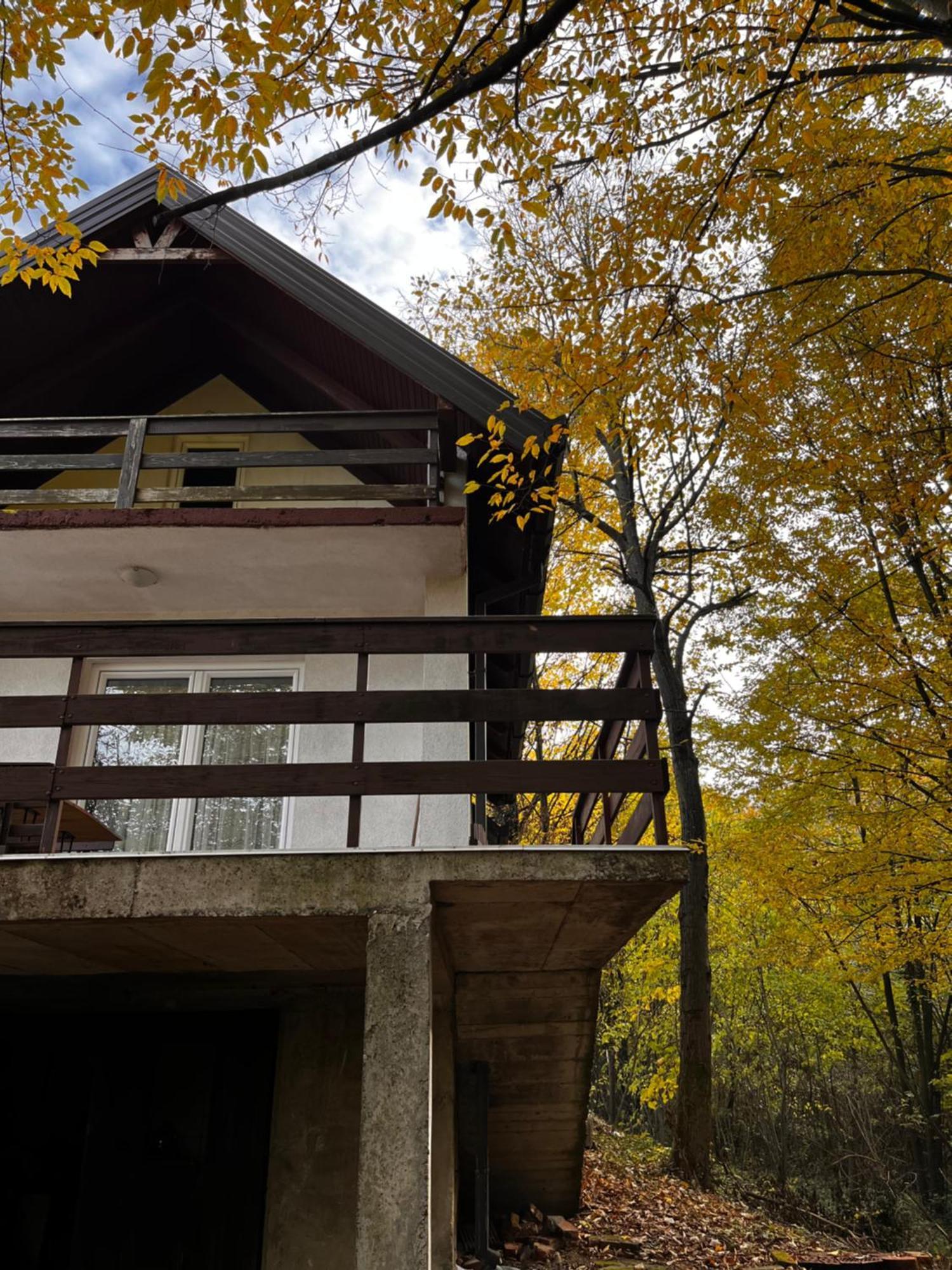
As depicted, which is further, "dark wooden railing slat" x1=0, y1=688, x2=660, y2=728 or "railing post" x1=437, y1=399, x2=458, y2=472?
"railing post" x1=437, y1=399, x2=458, y2=472

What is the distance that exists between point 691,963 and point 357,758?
10.5 metres

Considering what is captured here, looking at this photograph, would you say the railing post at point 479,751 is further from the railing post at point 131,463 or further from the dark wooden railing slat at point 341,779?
the railing post at point 131,463

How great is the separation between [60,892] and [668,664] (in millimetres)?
12867

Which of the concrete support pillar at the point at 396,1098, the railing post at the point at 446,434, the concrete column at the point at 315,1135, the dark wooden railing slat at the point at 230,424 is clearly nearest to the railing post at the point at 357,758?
the concrete support pillar at the point at 396,1098

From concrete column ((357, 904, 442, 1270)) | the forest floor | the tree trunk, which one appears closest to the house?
concrete column ((357, 904, 442, 1270))

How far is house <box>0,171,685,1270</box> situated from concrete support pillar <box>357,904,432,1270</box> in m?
0.02

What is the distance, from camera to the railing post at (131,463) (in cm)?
865

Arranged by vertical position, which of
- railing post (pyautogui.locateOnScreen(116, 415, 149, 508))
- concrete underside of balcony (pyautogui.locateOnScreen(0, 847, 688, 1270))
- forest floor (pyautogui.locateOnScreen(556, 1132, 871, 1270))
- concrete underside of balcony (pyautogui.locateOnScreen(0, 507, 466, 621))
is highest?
railing post (pyautogui.locateOnScreen(116, 415, 149, 508))

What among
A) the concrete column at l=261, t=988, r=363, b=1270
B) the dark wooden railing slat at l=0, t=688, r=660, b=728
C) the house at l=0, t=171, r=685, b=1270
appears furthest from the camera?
the concrete column at l=261, t=988, r=363, b=1270

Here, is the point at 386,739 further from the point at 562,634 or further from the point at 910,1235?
the point at 910,1235

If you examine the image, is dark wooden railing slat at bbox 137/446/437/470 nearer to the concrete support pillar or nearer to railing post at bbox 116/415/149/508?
railing post at bbox 116/415/149/508

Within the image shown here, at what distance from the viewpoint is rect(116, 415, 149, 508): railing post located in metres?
8.65

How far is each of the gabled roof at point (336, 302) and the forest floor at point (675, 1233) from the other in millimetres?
7886

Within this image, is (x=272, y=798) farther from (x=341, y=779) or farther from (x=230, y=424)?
(x=230, y=424)
